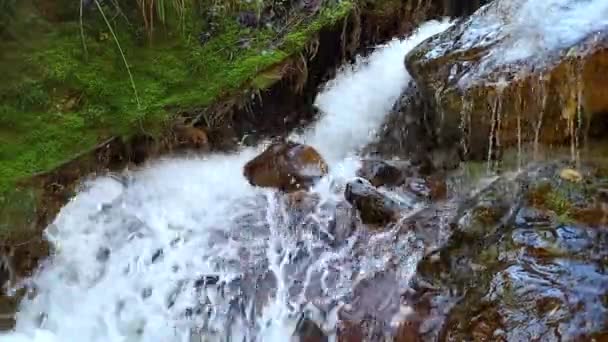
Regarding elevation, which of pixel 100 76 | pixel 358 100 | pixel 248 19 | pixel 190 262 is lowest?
pixel 190 262

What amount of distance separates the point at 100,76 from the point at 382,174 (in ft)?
6.45

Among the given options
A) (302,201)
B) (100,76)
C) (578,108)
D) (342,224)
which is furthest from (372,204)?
(100,76)

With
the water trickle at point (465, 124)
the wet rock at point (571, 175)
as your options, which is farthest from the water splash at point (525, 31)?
the wet rock at point (571, 175)

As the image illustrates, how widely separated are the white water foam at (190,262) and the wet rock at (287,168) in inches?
3.1

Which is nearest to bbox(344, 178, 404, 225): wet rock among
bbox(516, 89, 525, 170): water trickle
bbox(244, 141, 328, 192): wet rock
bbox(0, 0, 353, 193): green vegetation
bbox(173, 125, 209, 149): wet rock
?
bbox(244, 141, 328, 192): wet rock

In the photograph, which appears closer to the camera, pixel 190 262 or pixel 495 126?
pixel 190 262

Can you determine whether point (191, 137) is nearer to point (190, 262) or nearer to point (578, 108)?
point (190, 262)

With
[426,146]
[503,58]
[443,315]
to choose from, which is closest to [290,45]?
[426,146]

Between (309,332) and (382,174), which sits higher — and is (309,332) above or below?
below

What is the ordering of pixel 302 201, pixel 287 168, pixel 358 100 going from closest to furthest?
pixel 302 201 → pixel 287 168 → pixel 358 100

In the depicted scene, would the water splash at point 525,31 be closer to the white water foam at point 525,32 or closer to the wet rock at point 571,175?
the white water foam at point 525,32

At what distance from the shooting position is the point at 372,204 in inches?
160

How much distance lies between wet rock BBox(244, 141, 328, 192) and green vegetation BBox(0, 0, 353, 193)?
59 cm

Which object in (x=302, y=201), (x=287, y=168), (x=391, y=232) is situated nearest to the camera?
(x=391, y=232)
